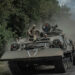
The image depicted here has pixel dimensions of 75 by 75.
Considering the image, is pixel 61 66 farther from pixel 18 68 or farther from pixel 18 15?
pixel 18 15

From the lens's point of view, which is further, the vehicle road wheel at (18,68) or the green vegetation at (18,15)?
the green vegetation at (18,15)

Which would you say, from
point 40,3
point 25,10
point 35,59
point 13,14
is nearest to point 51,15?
point 40,3

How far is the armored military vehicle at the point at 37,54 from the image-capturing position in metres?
15.6

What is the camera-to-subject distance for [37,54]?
51.5ft

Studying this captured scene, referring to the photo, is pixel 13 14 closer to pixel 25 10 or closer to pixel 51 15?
pixel 25 10

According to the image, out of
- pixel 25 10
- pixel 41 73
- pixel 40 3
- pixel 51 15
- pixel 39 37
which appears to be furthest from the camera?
pixel 51 15

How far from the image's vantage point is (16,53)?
16000 millimetres

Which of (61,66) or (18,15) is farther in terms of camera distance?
(18,15)

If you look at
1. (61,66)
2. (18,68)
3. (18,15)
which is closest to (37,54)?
(61,66)

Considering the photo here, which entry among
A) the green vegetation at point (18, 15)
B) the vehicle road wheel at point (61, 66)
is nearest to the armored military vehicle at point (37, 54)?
the vehicle road wheel at point (61, 66)

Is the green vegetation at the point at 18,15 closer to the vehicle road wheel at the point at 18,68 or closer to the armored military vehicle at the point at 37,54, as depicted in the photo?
the vehicle road wheel at the point at 18,68

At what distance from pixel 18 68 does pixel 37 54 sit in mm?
1490

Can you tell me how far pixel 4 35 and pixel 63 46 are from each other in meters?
8.21

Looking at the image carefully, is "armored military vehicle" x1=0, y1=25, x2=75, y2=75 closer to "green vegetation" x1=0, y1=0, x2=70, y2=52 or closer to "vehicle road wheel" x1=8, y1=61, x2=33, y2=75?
"vehicle road wheel" x1=8, y1=61, x2=33, y2=75
